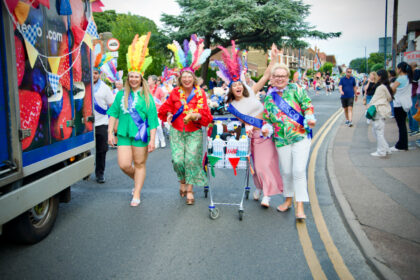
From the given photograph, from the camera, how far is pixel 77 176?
4.75 m

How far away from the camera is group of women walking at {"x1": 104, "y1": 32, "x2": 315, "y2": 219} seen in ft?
15.7

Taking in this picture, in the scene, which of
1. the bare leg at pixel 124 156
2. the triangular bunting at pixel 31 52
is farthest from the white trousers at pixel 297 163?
the triangular bunting at pixel 31 52

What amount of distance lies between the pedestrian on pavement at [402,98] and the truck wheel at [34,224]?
7695 millimetres

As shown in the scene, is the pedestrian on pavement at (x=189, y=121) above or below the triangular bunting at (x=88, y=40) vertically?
below

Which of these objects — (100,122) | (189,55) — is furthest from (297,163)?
(100,122)

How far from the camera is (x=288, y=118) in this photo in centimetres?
477

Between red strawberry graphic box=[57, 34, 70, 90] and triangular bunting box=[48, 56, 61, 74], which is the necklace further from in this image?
triangular bunting box=[48, 56, 61, 74]

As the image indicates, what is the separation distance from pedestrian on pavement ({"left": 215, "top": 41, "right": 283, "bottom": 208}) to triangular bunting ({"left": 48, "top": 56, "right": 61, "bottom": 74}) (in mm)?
2099

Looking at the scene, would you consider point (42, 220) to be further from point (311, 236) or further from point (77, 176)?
point (311, 236)

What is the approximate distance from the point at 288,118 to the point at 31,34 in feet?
10.1

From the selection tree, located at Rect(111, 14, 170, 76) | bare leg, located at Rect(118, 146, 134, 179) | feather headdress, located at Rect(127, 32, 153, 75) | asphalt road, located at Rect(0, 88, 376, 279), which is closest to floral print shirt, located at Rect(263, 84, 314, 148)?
asphalt road, located at Rect(0, 88, 376, 279)

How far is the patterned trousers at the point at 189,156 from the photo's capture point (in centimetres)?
544

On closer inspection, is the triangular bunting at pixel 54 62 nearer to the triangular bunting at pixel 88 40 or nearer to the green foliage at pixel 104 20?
the triangular bunting at pixel 88 40

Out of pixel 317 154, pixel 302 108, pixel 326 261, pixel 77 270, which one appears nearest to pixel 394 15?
pixel 317 154
